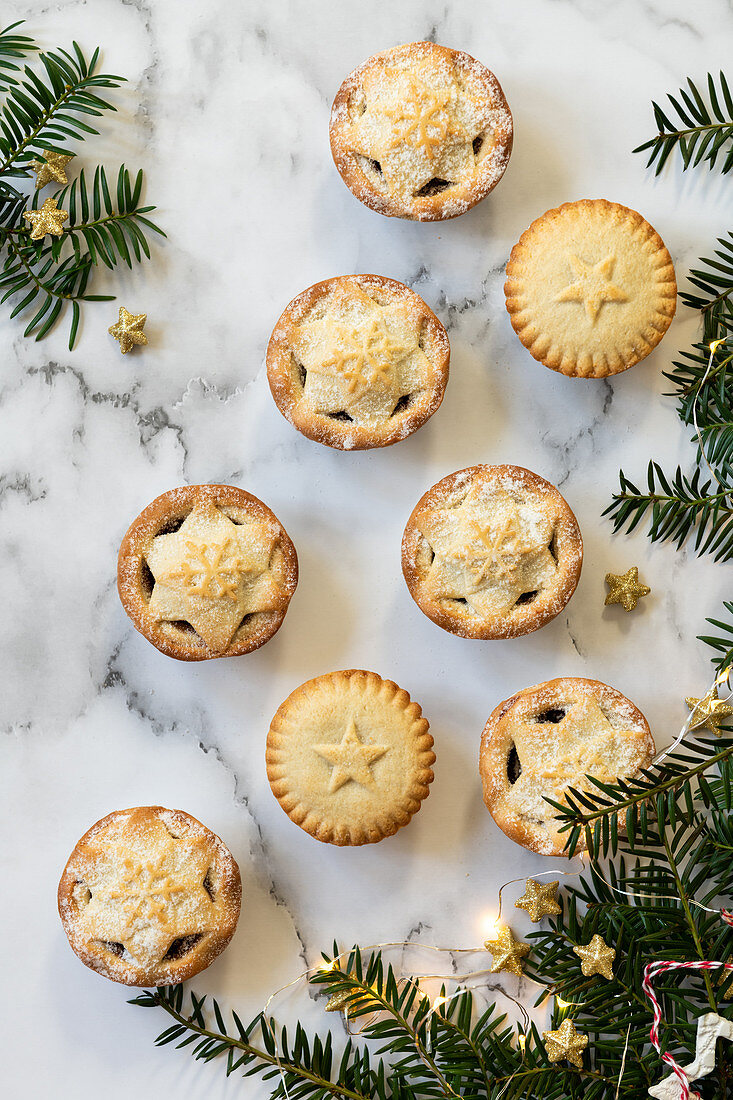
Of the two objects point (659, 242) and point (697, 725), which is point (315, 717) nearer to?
point (697, 725)

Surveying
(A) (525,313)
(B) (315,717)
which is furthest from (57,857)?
(A) (525,313)

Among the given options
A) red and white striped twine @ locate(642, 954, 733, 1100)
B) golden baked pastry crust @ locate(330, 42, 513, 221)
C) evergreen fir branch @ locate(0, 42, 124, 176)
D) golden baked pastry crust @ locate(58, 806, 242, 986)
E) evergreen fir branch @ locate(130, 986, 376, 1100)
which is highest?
golden baked pastry crust @ locate(330, 42, 513, 221)

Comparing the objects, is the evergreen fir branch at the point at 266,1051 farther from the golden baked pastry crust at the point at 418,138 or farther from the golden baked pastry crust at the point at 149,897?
the golden baked pastry crust at the point at 418,138

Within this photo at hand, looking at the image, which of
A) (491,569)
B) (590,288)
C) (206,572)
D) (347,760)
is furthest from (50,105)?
(347,760)

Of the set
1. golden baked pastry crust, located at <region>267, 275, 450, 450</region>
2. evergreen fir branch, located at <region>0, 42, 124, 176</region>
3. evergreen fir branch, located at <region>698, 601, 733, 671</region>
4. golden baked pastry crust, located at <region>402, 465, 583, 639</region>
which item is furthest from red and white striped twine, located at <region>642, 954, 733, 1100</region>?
evergreen fir branch, located at <region>0, 42, 124, 176</region>

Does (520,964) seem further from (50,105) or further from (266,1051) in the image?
(50,105)

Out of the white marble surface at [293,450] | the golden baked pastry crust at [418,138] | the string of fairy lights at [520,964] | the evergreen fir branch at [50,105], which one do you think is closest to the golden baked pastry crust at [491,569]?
the white marble surface at [293,450]

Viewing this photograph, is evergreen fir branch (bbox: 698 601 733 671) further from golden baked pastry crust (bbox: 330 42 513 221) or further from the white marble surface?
golden baked pastry crust (bbox: 330 42 513 221)

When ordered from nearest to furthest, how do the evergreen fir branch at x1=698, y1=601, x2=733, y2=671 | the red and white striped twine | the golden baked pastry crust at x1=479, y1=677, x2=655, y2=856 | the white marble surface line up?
1. the red and white striped twine
2. the evergreen fir branch at x1=698, y1=601, x2=733, y2=671
3. the golden baked pastry crust at x1=479, y1=677, x2=655, y2=856
4. the white marble surface
